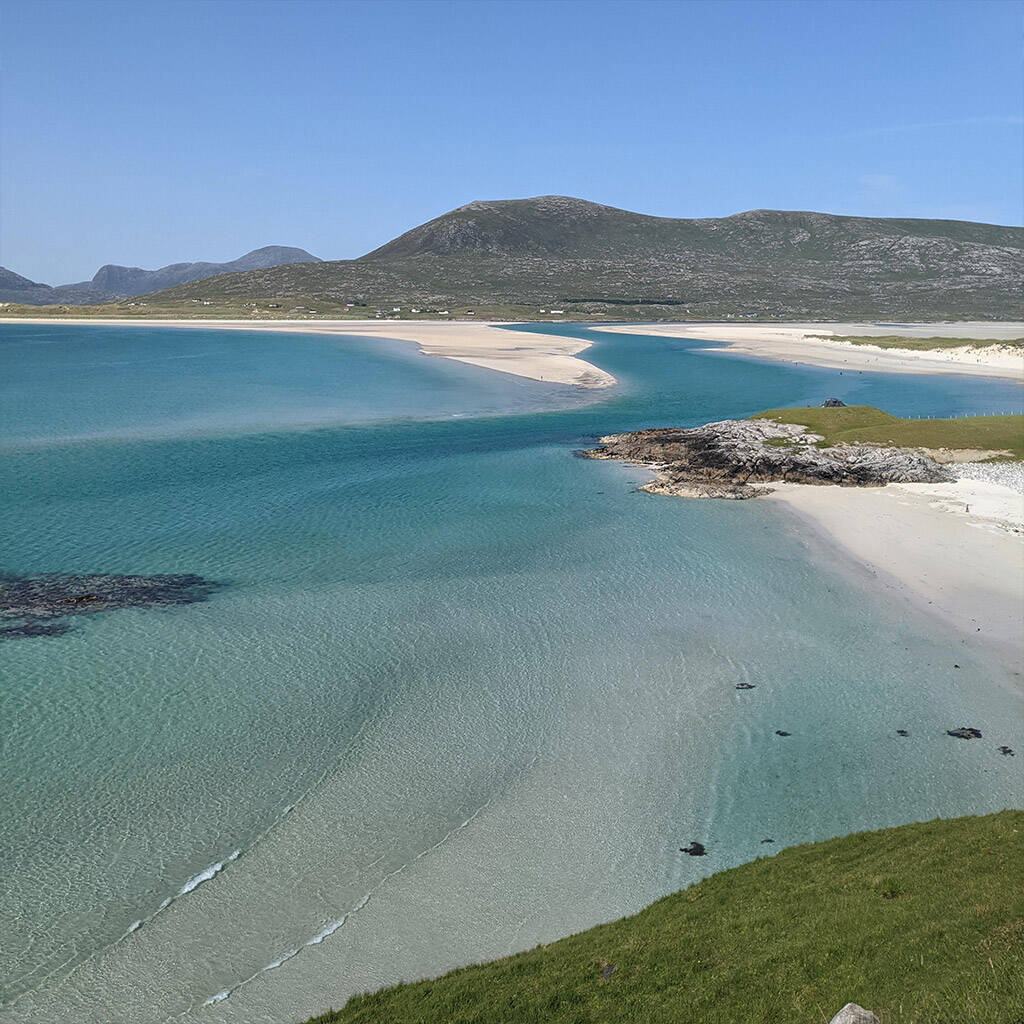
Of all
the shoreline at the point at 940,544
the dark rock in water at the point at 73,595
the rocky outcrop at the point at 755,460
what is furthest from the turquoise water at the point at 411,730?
the rocky outcrop at the point at 755,460

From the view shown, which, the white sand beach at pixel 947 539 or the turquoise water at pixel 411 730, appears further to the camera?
the white sand beach at pixel 947 539

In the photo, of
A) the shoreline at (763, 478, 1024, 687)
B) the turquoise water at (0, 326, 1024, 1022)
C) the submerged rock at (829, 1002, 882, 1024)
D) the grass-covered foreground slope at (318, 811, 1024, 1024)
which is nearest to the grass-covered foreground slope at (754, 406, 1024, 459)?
the shoreline at (763, 478, 1024, 687)

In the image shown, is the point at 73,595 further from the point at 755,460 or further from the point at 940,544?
the point at 755,460

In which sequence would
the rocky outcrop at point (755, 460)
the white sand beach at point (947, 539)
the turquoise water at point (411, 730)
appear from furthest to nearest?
the rocky outcrop at point (755, 460) → the white sand beach at point (947, 539) → the turquoise water at point (411, 730)

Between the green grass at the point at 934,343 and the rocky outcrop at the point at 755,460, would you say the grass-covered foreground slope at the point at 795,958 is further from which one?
the green grass at the point at 934,343

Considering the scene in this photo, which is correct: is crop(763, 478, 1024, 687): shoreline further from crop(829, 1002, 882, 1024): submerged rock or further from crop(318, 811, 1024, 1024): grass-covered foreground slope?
crop(829, 1002, 882, 1024): submerged rock

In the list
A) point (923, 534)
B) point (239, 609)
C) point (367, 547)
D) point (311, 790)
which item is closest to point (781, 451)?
point (923, 534)
